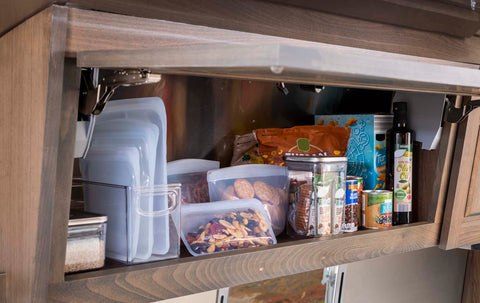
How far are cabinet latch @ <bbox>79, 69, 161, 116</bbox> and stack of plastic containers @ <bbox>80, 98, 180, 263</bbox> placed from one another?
A: 0.16 metres

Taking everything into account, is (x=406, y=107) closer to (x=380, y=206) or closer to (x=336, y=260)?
(x=380, y=206)

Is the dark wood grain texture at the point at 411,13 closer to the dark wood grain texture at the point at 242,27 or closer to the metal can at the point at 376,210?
the dark wood grain texture at the point at 242,27

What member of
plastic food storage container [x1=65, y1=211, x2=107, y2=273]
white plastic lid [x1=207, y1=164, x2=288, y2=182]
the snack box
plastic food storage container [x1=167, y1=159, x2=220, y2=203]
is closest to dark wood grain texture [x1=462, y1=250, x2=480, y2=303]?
the snack box

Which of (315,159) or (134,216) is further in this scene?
(315,159)

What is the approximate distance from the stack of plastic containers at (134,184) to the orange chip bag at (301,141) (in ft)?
1.56

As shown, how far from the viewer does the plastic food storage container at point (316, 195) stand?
1323 millimetres

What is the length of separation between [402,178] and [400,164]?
0.04 metres

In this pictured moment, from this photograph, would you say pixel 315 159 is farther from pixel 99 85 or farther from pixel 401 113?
pixel 99 85

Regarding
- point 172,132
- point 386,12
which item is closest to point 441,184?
point 386,12

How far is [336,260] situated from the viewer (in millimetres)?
1321

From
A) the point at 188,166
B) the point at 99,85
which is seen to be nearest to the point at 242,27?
the point at 99,85

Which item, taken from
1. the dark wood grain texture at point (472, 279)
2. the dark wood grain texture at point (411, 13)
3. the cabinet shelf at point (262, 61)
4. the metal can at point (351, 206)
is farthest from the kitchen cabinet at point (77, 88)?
the dark wood grain texture at point (472, 279)

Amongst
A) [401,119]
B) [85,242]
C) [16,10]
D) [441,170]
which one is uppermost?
[16,10]

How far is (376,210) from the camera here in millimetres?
1468
